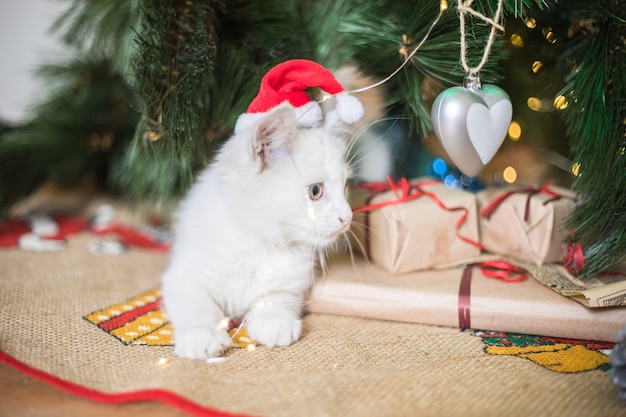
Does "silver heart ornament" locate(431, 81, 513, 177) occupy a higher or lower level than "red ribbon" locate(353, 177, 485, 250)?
higher

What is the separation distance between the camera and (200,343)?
0.88 m

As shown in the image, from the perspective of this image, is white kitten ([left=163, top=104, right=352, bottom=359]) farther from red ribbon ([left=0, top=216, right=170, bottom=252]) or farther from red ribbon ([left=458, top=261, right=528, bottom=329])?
red ribbon ([left=0, top=216, right=170, bottom=252])

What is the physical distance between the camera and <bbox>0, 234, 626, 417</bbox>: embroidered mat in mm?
752

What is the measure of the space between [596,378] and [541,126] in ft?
2.44

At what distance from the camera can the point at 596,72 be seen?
96 cm

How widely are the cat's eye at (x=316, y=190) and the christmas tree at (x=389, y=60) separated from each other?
23 cm

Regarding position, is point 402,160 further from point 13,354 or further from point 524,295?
point 13,354

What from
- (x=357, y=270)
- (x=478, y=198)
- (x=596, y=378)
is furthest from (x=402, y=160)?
(x=596, y=378)

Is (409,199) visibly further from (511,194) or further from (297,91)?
(297,91)

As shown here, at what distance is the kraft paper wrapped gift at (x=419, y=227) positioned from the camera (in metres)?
1.15

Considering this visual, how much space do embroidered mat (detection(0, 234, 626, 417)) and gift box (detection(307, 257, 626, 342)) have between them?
21mm

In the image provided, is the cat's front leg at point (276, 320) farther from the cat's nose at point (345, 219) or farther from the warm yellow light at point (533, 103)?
the warm yellow light at point (533, 103)

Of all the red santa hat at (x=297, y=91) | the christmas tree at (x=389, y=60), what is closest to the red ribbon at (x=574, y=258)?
the christmas tree at (x=389, y=60)

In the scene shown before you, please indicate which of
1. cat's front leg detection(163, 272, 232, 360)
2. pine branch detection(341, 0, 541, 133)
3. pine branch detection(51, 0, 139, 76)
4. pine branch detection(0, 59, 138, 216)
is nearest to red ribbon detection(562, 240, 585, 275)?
pine branch detection(341, 0, 541, 133)
